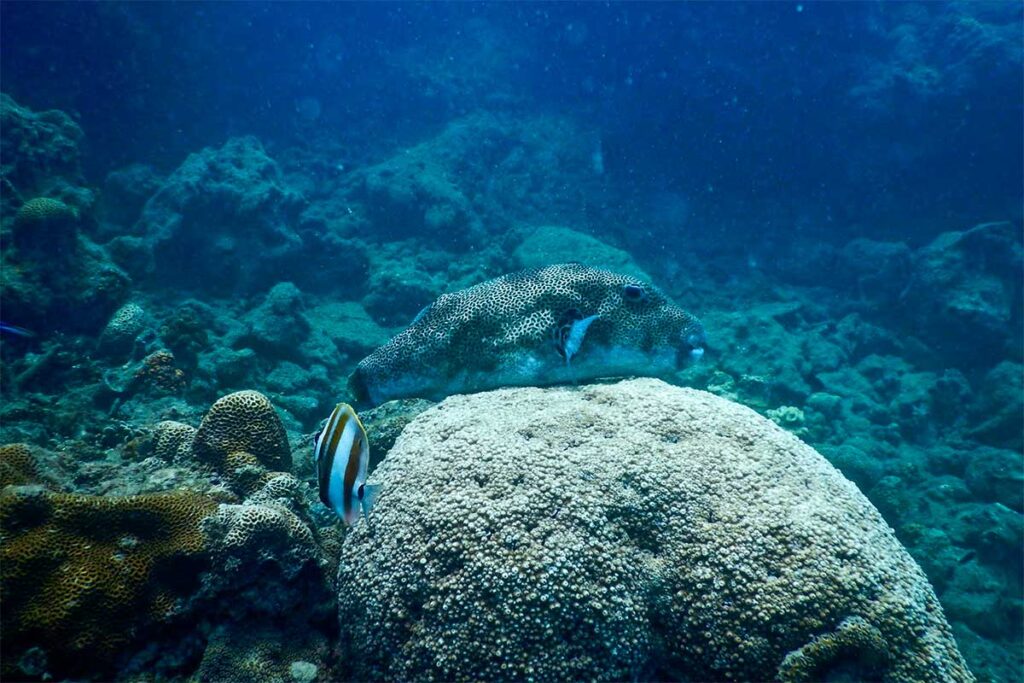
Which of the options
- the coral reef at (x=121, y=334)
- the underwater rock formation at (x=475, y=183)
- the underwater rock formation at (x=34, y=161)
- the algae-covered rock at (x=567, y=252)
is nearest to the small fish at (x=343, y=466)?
the coral reef at (x=121, y=334)

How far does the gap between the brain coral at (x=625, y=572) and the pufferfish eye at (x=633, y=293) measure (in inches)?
51.5

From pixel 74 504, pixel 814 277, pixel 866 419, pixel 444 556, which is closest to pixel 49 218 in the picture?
pixel 74 504

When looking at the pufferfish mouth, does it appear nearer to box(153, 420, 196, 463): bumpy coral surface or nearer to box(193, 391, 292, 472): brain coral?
box(193, 391, 292, 472): brain coral

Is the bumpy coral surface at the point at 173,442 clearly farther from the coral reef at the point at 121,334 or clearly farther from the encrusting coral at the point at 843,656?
the coral reef at the point at 121,334

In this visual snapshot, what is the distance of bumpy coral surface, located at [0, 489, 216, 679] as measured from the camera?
2461 mm

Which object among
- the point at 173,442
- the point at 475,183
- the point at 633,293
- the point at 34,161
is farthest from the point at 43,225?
the point at 475,183

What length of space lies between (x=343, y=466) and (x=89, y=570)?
1.90 metres

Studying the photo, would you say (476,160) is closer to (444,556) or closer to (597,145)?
(597,145)

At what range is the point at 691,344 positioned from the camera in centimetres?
394

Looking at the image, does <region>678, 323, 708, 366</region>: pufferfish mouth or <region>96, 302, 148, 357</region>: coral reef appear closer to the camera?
<region>678, 323, 708, 366</region>: pufferfish mouth

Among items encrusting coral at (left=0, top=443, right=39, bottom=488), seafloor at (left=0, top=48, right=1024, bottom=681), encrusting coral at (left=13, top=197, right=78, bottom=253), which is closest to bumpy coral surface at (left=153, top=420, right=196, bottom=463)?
seafloor at (left=0, top=48, right=1024, bottom=681)

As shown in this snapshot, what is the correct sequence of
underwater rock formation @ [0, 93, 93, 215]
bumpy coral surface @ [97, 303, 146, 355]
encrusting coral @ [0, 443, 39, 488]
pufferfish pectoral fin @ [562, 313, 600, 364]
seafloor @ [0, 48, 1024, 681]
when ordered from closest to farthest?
seafloor @ [0, 48, 1024, 681] → encrusting coral @ [0, 443, 39, 488] → pufferfish pectoral fin @ [562, 313, 600, 364] → bumpy coral surface @ [97, 303, 146, 355] → underwater rock formation @ [0, 93, 93, 215]

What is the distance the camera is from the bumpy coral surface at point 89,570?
2.46 meters

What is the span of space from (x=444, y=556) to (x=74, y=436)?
6239mm
